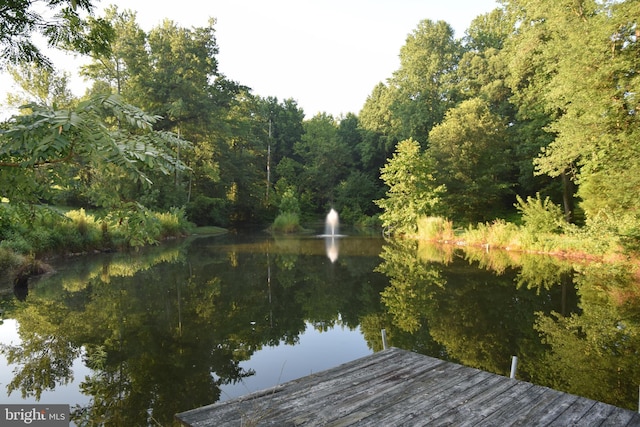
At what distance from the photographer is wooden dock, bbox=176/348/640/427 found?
3218 millimetres

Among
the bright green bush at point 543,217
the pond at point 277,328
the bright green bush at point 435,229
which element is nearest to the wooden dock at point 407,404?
the pond at point 277,328

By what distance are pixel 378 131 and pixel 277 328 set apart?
3924cm

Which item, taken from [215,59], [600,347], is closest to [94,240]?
[600,347]

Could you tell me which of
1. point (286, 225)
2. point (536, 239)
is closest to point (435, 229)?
point (536, 239)

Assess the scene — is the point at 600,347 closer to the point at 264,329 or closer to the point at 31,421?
the point at 264,329

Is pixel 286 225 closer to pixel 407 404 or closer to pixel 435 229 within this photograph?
pixel 435 229

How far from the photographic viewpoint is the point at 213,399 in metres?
4.42

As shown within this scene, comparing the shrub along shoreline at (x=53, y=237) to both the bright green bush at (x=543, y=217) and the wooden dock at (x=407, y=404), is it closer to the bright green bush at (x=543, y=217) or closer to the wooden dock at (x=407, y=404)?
the wooden dock at (x=407, y=404)

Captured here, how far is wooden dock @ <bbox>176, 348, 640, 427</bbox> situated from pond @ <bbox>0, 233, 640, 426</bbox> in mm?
1081

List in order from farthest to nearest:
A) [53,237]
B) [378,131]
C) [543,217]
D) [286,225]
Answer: [378,131] → [286,225] → [543,217] → [53,237]

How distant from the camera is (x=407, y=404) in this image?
351 centimetres

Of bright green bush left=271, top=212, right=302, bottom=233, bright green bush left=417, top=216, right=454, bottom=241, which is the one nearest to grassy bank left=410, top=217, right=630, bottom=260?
bright green bush left=417, top=216, right=454, bottom=241

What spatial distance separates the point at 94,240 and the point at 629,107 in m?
19.8

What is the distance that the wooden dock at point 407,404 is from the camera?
10.6ft
